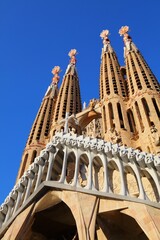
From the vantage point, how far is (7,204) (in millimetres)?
13453

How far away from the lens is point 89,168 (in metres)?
11.8

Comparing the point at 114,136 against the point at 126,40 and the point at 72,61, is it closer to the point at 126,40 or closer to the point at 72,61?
the point at 126,40

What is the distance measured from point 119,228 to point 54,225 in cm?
274

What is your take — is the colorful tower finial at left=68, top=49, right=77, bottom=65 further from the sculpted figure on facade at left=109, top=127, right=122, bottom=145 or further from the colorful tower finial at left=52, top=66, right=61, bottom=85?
the sculpted figure on facade at left=109, top=127, right=122, bottom=145

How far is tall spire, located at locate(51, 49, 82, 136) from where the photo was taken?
1034 inches

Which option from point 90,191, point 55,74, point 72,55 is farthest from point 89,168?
point 72,55

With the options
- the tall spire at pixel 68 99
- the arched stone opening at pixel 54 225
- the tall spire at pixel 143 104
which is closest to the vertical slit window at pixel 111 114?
the tall spire at pixel 143 104

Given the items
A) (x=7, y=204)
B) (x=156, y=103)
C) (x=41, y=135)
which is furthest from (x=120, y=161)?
(x=41, y=135)

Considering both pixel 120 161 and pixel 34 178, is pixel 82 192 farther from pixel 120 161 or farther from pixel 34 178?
pixel 34 178

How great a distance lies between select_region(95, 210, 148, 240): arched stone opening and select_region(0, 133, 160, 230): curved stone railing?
94 cm

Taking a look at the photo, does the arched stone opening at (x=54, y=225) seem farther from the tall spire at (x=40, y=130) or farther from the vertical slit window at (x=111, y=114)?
the vertical slit window at (x=111, y=114)

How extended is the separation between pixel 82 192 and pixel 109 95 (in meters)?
14.0

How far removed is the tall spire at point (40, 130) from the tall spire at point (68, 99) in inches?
41.7

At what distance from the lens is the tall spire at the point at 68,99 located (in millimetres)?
26266
